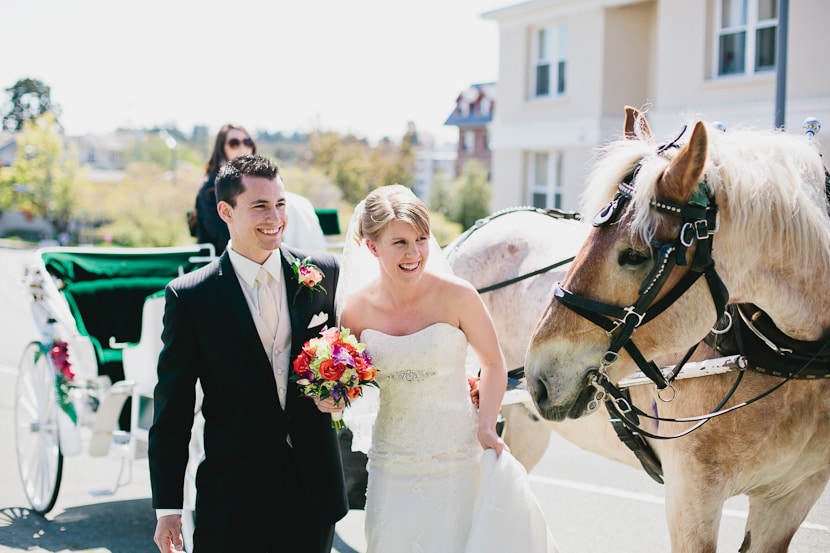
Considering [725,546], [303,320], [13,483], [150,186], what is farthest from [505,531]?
[150,186]

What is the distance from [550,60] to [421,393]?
912 inches

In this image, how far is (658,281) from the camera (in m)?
2.63

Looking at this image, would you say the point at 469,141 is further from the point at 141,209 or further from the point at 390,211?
the point at 390,211

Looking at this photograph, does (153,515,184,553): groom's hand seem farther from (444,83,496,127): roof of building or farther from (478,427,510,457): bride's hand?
(444,83,496,127): roof of building

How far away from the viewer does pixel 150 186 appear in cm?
4225

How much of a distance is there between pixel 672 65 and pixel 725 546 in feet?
58.0

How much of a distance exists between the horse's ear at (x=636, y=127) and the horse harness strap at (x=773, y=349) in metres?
0.75

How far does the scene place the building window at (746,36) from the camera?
18.7 m

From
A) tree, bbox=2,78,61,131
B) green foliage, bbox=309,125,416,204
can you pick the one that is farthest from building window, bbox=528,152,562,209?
tree, bbox=2,78,61,131

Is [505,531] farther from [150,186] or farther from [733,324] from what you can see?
[150,186]

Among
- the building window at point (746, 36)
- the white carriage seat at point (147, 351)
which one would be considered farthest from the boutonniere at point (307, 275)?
the building window at point (746, 36)

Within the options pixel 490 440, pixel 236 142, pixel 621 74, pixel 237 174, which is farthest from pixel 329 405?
pixel 621 74

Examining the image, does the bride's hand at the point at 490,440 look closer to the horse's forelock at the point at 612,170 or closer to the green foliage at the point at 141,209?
the horse's forelock at the point at 612,170

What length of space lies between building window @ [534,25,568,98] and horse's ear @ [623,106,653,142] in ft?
72.0
